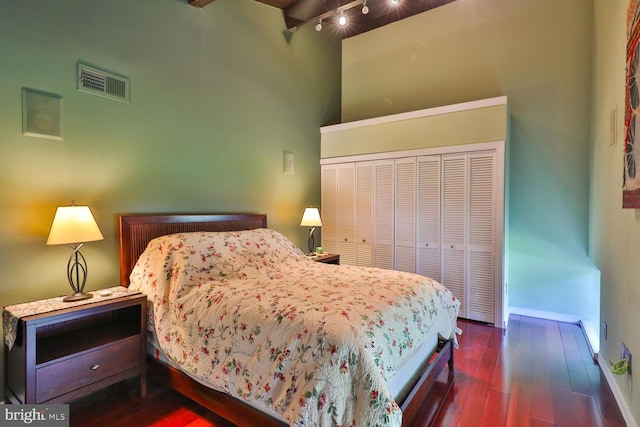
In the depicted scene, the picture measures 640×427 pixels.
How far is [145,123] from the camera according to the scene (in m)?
2.65

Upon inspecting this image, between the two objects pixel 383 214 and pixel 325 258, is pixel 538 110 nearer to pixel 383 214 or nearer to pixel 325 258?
pixel 383 214

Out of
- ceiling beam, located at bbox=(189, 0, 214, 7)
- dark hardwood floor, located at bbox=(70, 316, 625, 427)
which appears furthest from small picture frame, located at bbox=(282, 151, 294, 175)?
dark hardwood floor, located at bbox=(70, 316, 625, 427)

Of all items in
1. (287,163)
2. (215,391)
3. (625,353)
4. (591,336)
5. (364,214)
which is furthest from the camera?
(364,214)

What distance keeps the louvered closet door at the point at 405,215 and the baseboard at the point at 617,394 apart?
71.6 inches

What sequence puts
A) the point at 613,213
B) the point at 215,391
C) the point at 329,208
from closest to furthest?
the point at 215,391 < the point at 613,213 < the point at 329,208

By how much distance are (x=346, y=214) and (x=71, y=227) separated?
308cm

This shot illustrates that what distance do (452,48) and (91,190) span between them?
4300mm

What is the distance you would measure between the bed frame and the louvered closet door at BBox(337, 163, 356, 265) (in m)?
1.76

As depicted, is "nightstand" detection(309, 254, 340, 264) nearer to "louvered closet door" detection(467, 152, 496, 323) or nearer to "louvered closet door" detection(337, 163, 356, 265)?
"louvered closet door" detection(337, 163, 356, 265)

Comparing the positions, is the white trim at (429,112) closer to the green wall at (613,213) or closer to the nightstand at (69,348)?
the green wall at (613,213)

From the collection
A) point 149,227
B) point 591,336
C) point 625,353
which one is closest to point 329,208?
point 149,227

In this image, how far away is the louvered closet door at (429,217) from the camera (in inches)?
146

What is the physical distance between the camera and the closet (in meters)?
3.38

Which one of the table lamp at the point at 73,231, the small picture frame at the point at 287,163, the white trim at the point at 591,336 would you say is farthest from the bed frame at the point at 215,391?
the white trim at the point at 591,336
